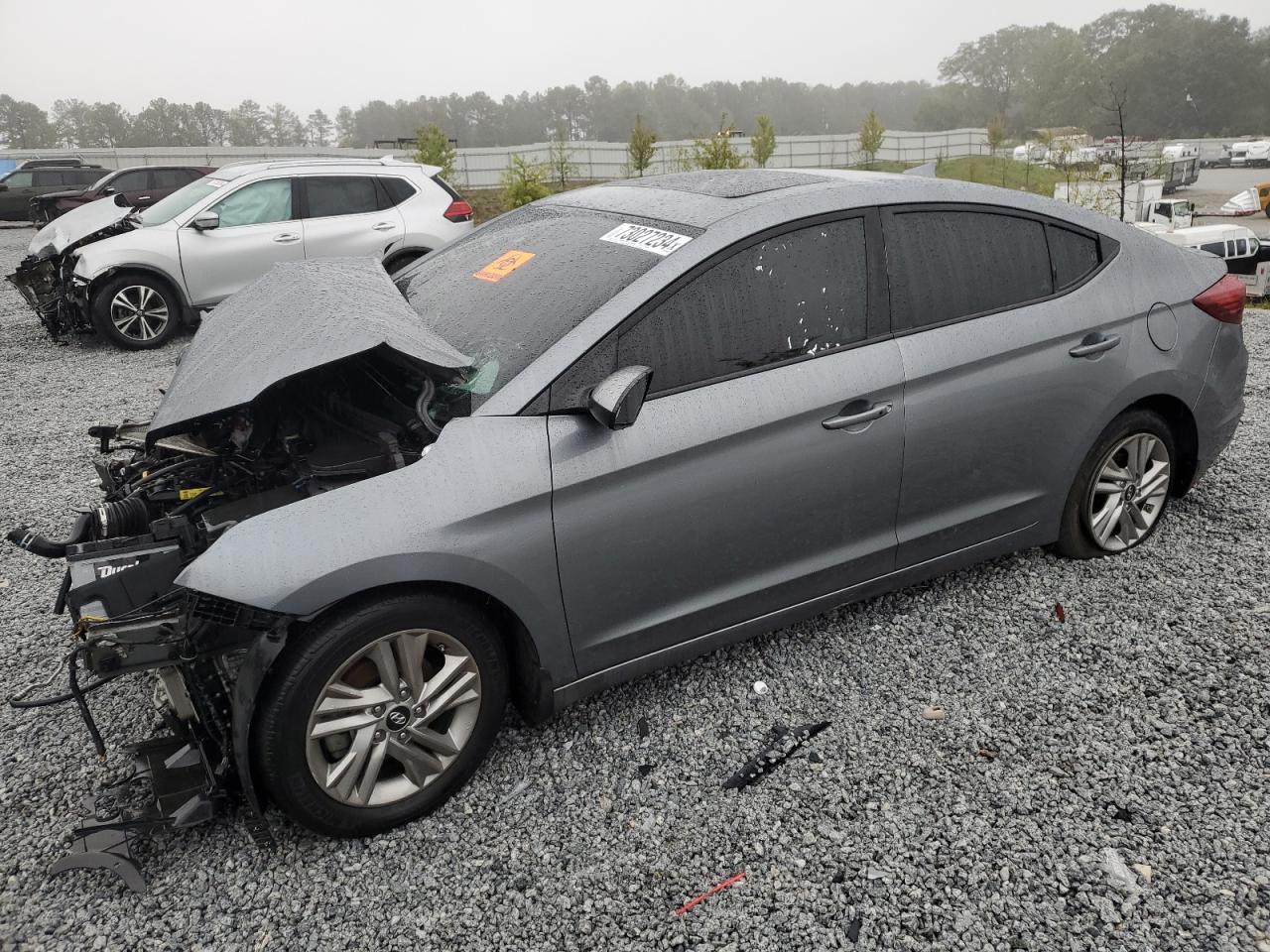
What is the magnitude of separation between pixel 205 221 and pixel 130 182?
1049 cm

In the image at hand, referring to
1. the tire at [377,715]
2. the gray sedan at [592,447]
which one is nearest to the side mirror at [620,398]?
the gray sedan at [592,447]

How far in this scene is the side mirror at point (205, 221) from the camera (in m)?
8.91

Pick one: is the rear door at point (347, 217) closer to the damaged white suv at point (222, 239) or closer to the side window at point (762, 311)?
the damaged white suv at point (222, 239)

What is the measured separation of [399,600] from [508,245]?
5.31 ft

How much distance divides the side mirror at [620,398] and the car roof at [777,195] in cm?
68

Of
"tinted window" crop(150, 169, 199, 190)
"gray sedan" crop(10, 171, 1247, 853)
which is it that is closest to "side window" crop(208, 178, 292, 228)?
"gray sedan" crop(10, 171, 1247, 853)

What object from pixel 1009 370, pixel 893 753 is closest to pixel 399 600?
pixel 893 753

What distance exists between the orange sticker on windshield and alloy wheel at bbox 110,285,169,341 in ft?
23.0

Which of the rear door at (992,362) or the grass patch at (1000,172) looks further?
the grass patch at (1000,172)

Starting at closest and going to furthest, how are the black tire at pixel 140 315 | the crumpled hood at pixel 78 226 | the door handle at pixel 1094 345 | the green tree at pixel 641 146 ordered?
the door handle at pixel 1094 345, the black tire at pixel 140 315, the crumpled hood at pixel 78 226, the green tree at pixel 641 146

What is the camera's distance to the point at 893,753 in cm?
288

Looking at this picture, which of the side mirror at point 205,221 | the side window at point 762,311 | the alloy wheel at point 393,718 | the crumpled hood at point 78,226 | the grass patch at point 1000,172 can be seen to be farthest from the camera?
the grass patch at point 1000,172

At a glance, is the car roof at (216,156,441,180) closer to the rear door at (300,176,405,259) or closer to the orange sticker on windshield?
the rear door at (300,176,405,259)

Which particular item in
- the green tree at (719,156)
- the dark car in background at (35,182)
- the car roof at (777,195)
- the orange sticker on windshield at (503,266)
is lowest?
the orange sticker on windshield at (503,266)
